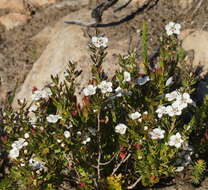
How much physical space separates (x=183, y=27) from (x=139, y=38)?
2.33ft

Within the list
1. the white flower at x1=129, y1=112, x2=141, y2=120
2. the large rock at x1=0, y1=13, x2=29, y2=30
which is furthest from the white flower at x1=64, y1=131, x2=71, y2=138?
the large rock at x1=0, y1=13, x2=29, y2=30

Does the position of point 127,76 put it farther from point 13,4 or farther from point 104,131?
point 13,4

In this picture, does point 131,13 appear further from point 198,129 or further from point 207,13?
point 198,129

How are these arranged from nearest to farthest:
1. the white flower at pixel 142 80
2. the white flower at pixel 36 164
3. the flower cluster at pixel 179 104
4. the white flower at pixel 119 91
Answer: the flower cluster at pixel 179 104, the white flower at pixel 119 91, the white flower at pixel 36 164, the white flower at pixel 142 80

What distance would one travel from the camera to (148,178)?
15.2 feet

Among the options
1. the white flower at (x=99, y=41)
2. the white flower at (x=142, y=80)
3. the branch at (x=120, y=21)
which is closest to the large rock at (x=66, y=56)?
the branch at (x=120, y=21)

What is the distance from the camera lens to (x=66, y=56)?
6492 mm

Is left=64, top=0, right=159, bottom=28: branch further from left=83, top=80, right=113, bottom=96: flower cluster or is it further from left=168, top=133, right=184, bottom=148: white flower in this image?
left=168, top=133, right=184, bottom=148: white flower

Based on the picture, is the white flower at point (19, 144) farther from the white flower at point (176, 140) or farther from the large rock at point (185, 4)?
the large rock at point (185, 4)

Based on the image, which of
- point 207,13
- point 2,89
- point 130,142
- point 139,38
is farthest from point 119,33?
point 130,142

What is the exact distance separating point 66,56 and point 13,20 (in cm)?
189

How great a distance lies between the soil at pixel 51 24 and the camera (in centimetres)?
673

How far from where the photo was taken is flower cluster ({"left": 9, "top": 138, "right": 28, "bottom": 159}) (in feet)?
13.3

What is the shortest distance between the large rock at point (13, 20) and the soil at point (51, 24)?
0.09 m
